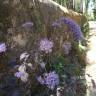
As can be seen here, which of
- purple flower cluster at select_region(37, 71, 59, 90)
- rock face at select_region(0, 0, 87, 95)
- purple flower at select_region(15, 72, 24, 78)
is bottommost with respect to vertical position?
purple flower cluster at select_region(37, 71, 59, 90)

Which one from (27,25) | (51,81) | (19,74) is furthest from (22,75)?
(27,25)

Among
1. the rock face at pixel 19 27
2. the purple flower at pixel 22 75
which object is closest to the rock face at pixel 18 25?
the rock face at pixel 19 27

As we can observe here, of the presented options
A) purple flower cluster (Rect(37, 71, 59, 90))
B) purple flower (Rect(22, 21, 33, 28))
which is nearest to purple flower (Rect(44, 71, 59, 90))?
purple flower cluster (Rect(37, 71, 59, 90))

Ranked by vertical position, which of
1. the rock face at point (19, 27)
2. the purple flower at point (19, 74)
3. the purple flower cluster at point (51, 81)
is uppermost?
the rock face at point (19, 27)

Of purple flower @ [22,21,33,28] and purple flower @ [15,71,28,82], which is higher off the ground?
purple flower @ [22,21,33,28]

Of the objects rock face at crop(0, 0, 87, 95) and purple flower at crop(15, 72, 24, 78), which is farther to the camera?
rock face at crop(0, 0, 87, 95)

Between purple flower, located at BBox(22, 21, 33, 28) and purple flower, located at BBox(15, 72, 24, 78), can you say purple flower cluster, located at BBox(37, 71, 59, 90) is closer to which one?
purple flower, located at BBox(15, 72, 24, 78)

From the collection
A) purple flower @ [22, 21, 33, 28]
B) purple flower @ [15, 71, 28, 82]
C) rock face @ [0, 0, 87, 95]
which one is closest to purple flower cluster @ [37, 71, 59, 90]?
purple flower @ [15, 71, 28, 82]

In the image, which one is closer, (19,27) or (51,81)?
(51,81)

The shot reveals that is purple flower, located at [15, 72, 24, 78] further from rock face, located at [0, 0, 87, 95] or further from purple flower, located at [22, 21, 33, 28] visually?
purple flower, located at [22, 21, 33, 28]

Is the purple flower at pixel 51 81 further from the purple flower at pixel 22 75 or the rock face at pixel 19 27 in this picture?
the rock face at pixel 19 27

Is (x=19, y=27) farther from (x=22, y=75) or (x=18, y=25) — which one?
(x=22, y=75)

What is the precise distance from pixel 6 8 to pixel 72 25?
2.53ft

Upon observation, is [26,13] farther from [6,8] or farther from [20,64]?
[20,64]
